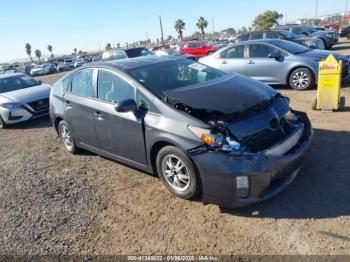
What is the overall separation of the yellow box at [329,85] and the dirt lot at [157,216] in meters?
1.39

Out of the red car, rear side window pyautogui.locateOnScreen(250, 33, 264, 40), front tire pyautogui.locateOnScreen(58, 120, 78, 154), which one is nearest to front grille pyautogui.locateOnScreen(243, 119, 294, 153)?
front tire pyautogui.locateOnScreen(58, 120, 78, 154)

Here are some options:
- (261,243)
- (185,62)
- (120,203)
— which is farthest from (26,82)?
(261,243)

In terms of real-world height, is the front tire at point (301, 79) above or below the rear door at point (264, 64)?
below

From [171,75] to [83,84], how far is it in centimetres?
154

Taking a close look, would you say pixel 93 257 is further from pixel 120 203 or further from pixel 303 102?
pixel 303 102

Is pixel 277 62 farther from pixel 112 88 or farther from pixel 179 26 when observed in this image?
pixel 179 26

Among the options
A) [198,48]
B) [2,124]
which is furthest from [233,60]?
[198,48]

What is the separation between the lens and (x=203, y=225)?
334cm

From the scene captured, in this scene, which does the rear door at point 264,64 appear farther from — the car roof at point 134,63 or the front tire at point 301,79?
the car roof at point 134,63

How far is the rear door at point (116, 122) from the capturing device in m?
4.03

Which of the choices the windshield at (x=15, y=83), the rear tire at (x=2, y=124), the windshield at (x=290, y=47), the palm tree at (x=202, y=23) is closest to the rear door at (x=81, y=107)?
the rear tire at (x=2, y=124)

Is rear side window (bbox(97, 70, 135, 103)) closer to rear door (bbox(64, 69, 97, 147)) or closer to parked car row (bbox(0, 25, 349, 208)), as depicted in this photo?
parked car row (bbox(0, 25, 349, 208))

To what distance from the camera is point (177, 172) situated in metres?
3.71

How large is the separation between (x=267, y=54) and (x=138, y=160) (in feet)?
20.4
